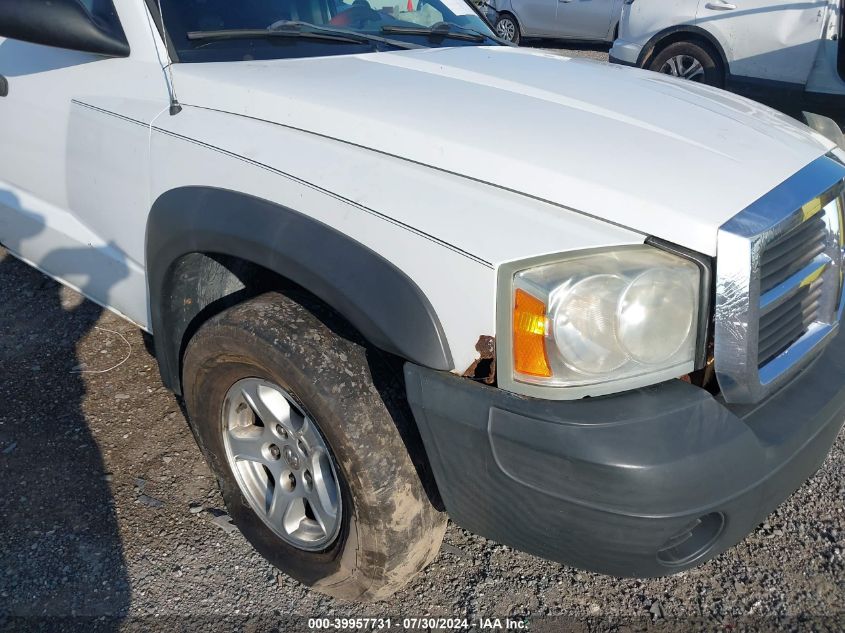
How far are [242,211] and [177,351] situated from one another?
71 centimetres

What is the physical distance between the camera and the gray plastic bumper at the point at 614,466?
161 centimetres

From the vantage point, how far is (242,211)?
2.02m

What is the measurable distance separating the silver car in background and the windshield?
27.7 ft

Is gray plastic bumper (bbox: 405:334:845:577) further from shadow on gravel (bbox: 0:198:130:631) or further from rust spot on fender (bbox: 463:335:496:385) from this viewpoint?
shadow on gravel (bbox: 0:198:130:631)

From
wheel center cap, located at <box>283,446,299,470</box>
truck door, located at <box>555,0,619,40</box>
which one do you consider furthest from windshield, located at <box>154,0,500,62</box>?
truck door, located at <box>555,0,619,40</box>

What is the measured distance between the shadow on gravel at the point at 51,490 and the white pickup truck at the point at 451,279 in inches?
18.6

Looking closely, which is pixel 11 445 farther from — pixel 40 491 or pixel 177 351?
pixel 177 351

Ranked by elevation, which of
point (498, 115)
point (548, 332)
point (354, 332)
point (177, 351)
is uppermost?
point (498, 115)

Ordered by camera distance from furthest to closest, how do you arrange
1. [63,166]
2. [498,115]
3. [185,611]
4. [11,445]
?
[11,445] → [63,166] → [185,611] → [498,115]

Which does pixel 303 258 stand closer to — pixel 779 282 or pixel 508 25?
pixel 779 282

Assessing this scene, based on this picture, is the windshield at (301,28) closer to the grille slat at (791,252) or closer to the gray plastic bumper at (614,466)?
the gray plastic bumper at (614,466)

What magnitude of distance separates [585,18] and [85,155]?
1022 centimetres

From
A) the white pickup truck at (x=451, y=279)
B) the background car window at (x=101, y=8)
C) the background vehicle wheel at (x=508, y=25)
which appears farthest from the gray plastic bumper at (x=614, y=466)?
the background vehicle wheel at (x=508, y=25)

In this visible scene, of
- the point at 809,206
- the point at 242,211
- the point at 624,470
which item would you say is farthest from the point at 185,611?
the point at 809,206
